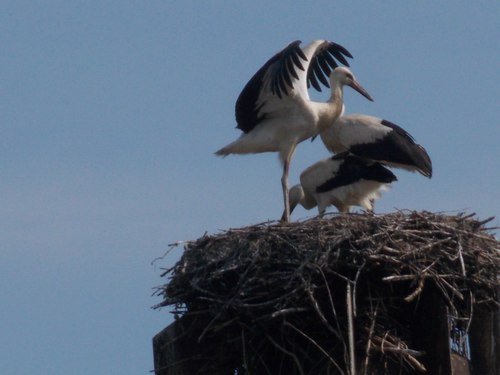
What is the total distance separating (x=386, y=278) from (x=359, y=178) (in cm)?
494

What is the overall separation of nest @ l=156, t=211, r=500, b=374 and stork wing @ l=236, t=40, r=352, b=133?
98.3 inches

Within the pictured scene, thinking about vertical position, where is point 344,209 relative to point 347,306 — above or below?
above

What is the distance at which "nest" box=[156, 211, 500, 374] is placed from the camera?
28.6 feet

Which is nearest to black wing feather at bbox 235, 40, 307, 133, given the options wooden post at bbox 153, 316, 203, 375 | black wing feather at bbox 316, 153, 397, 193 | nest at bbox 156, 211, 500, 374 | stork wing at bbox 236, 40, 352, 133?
stork wing at bbox 236, 40, 352, 133

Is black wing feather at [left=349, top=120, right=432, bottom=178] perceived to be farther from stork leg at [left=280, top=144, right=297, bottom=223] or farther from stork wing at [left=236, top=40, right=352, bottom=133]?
stork leg at [left=280, top=144, right=297, bottom=223]

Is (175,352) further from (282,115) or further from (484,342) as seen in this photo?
(282,115)

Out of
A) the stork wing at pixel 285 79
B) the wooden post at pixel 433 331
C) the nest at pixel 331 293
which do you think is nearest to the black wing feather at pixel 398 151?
the stork wing at pixel 285 79

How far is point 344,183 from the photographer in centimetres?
1370

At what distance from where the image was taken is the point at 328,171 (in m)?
13.8

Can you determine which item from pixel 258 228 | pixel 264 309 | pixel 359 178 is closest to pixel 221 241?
pixel 258 228

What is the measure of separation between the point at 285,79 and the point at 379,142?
2476mm

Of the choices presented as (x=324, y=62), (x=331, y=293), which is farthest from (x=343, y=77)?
(x=331, y=293)

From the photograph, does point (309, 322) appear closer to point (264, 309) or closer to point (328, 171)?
point (264, 309)

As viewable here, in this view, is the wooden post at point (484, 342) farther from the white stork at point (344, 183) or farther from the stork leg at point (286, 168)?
the white stork at point (344, 183)
